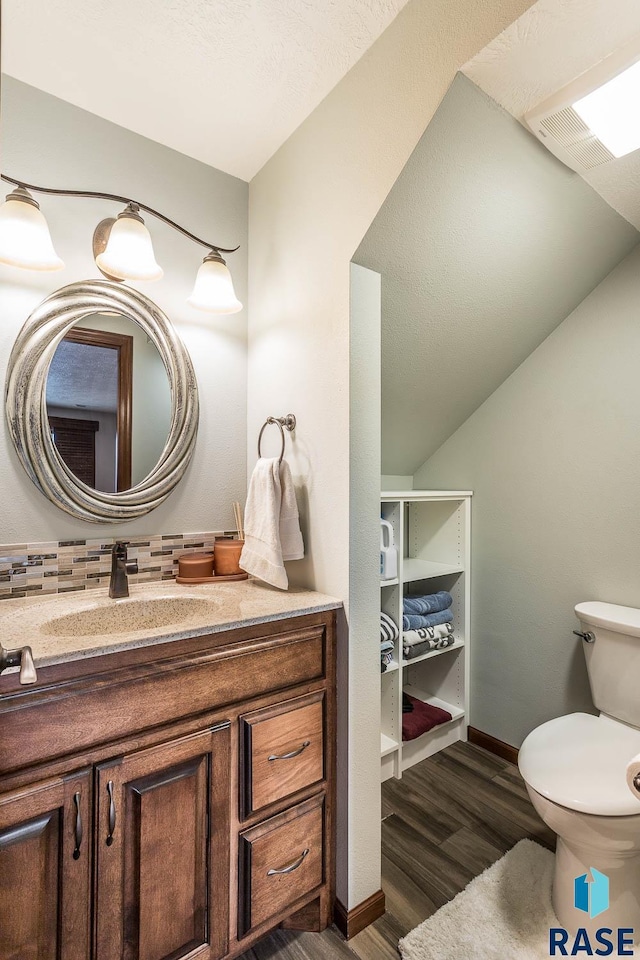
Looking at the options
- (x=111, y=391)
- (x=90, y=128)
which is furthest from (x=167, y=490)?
(x=90, y=128)

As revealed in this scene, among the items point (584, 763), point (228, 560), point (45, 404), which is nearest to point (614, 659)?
point (584, 763)

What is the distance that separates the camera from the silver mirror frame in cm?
146

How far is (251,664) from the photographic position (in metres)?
1.27

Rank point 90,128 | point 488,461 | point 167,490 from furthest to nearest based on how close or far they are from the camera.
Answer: point 488,461, point 167,490, point 90,128

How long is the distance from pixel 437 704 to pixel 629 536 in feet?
3.97

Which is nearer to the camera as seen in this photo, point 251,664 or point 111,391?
point 251,664

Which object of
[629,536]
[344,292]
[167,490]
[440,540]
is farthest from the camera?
[440,540]

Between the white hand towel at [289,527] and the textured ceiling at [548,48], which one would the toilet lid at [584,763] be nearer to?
the white hand towel at [289,527]

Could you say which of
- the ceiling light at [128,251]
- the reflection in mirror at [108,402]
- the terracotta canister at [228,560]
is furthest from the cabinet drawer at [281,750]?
the ceiling light at [128,251]

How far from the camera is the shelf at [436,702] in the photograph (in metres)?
2.31

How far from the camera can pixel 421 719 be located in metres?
2.16

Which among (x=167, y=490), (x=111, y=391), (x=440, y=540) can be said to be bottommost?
(x=440, y=540)

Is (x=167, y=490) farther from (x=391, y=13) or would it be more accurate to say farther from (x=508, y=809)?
(x=508, y=809)

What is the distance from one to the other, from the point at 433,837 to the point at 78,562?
156cm
